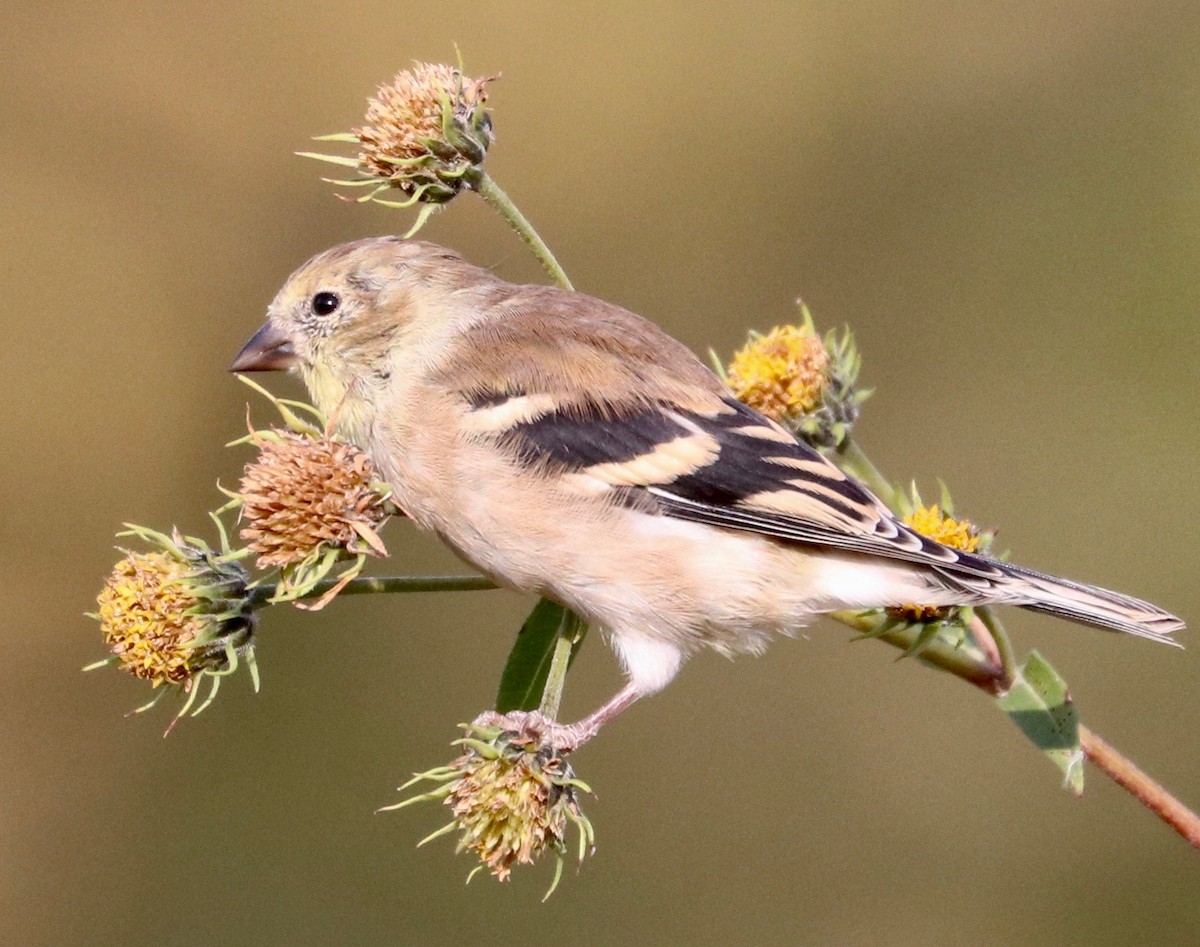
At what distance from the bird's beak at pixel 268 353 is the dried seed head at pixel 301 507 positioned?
21.4 inches

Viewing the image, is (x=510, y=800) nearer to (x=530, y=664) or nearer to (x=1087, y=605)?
(x=530, y=664)

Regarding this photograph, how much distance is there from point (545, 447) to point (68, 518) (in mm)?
4658

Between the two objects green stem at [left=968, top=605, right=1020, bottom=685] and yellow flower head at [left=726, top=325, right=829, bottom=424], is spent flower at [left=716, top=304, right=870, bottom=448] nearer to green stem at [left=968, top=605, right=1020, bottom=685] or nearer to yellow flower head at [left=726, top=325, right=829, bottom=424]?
yellow flower head at [left=726, top=325, right=829, bottom=424]

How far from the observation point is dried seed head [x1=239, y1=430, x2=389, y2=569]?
2.51 m

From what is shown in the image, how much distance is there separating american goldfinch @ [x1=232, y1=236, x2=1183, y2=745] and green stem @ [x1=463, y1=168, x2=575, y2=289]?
27 centimetres

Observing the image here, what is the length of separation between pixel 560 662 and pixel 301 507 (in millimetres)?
581

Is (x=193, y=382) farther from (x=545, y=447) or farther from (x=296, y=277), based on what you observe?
(x=545, y=447)

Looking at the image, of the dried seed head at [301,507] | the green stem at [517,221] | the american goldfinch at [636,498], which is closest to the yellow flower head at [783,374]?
the american goldfinch at [636,498]

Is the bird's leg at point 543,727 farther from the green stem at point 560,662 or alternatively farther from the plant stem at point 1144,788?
the plant stem at point 1144,788

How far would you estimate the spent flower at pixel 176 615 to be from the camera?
Result: 101 inches

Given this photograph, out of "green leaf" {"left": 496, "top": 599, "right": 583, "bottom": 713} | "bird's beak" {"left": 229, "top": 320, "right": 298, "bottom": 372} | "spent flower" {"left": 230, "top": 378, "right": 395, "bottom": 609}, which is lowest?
"green leaf" {"left": 496, "top": 599, "right": 583, "bottom": 713}

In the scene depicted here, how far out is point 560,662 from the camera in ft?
7.93

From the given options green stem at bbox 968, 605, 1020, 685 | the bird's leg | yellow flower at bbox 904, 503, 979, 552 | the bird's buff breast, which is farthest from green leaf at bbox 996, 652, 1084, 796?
the bird's leg

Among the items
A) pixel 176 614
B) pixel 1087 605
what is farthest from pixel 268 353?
pixel 1087 605
